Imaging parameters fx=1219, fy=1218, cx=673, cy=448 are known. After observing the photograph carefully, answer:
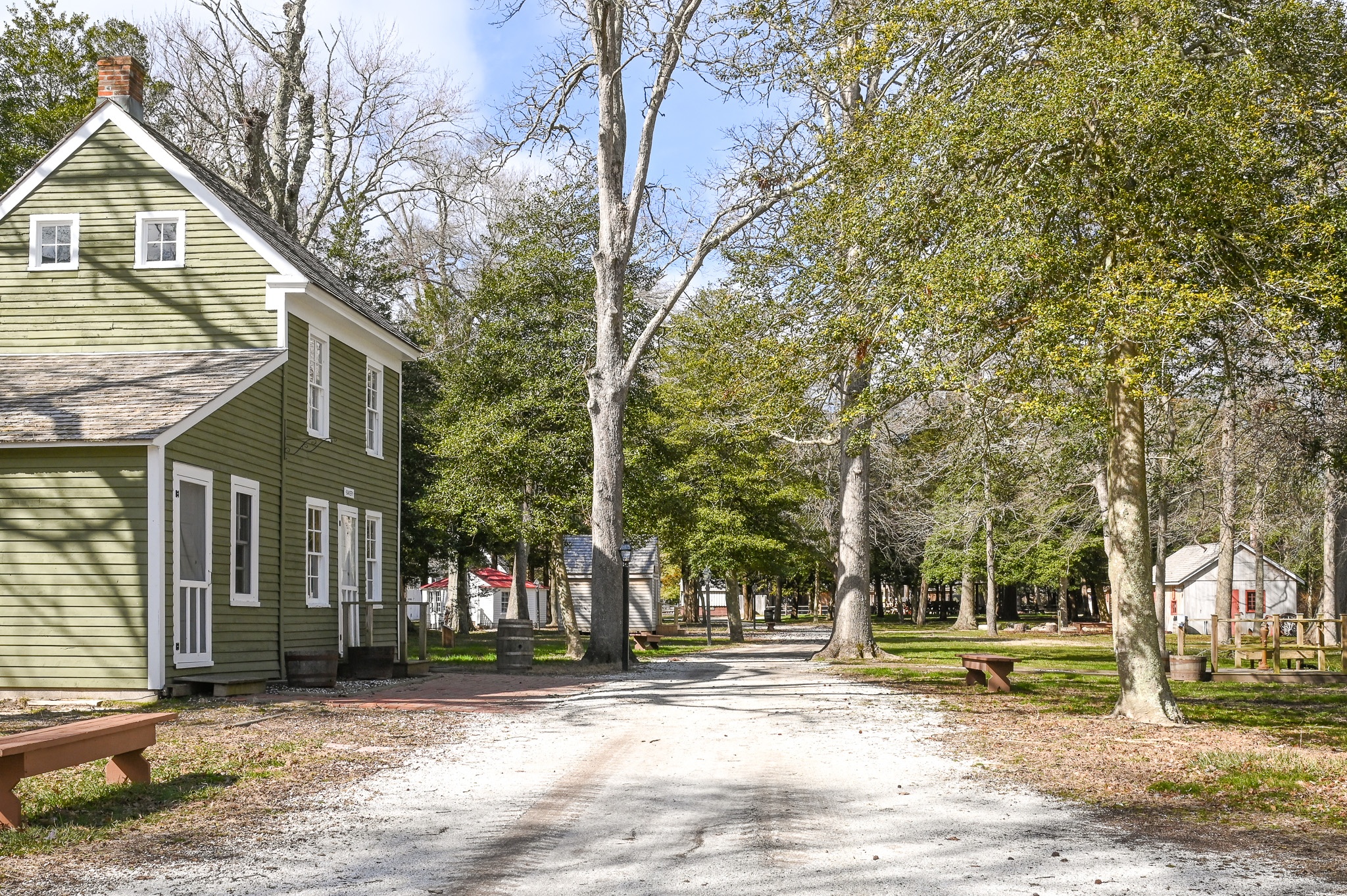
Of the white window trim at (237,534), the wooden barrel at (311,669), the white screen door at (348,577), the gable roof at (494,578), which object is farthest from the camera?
the gable roof at (494,578)

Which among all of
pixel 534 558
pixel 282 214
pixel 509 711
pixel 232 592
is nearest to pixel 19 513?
pixel 232 592

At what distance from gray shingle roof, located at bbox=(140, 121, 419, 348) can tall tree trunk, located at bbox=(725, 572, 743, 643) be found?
2056cm

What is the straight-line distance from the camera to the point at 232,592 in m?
17.4

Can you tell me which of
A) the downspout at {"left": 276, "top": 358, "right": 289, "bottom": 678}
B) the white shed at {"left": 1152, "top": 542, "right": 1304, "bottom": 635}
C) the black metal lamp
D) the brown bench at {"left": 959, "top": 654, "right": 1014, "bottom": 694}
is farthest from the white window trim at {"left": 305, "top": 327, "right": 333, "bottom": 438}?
the white shed at {"left": 1152, "top": 542, "right": 1304, "bottom": 635}

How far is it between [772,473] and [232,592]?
21294mm

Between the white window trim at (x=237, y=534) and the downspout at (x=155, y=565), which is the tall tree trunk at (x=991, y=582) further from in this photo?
the downspout at (x=155, y=565)

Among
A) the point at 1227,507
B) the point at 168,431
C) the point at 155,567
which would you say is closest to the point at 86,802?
the point at 155,567

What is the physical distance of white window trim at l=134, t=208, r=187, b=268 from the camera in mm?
18875

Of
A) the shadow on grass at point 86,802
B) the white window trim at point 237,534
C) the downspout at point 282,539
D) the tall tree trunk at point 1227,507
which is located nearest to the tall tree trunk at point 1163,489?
the tall tree trunk at point 1227,507

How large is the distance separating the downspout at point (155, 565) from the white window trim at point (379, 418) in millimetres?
8043

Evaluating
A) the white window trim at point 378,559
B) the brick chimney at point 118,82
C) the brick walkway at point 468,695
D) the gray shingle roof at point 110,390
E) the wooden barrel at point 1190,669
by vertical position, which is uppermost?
the brick chimney at point 118,82

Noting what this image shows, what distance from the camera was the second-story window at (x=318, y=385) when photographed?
20406 millimetres

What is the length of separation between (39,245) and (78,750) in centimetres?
1354

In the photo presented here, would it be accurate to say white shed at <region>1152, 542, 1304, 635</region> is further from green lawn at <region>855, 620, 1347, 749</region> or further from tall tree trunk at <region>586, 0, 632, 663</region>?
tall tree trunk at <region>586, 0, 632, 663</region>
